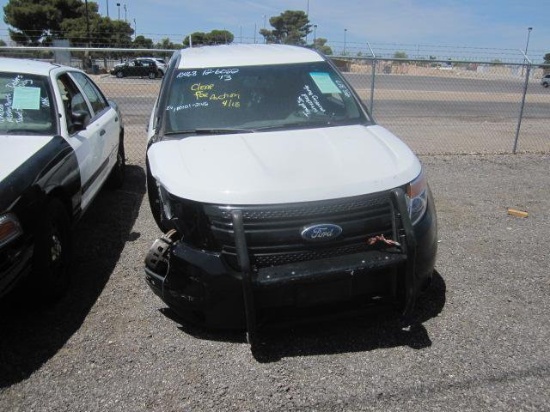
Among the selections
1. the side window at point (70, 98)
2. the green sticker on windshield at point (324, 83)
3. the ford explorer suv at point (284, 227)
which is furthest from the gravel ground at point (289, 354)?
the green sticker on windshield at point (324, 83)

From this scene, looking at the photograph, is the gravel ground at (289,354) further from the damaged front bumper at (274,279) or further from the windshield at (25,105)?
the windshield at (25,105)

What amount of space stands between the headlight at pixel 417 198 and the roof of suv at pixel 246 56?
6.25 feet

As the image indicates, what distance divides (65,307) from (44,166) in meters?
1.04

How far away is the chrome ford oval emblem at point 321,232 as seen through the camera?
2.89 meters

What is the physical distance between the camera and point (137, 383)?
2.90 m

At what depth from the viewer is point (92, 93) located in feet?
19.9

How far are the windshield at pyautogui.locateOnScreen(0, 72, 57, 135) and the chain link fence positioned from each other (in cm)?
381

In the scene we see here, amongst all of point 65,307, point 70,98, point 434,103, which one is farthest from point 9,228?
point 434,103

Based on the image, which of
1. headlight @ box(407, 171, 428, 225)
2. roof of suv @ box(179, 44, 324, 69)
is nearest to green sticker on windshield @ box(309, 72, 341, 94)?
roof of suv @ box(179, 44, 324, 69)

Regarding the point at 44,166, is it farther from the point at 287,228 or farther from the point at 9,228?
the point at 287,228

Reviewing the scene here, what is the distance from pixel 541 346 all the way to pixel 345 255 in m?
1.44

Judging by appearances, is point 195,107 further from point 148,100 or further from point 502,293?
point 148,100

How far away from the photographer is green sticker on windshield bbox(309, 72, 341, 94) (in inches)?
173

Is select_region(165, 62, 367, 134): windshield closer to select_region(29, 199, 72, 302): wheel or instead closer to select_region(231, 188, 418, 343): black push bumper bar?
select_region(29, 199, 72, 302): wheel
